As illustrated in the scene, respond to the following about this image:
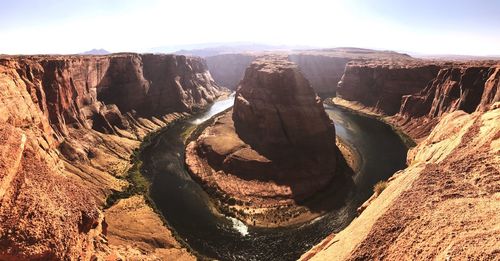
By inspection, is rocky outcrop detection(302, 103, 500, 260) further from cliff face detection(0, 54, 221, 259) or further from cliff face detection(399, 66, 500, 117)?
cliff face detection(399, 66, 500, 117)

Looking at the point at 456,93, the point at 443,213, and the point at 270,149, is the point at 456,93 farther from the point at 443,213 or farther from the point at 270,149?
the point at 443,213

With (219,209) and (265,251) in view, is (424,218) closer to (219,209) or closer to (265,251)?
(265,251)

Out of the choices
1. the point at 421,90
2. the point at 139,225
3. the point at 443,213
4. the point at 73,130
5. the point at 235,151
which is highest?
the point at 443,213

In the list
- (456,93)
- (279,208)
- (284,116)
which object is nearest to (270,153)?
(284,116)

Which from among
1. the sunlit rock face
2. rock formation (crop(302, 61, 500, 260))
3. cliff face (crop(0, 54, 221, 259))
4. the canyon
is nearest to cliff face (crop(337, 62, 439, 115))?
the canyon

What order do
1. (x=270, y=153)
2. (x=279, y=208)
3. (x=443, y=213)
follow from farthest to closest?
(x=270, y=153), (x=279, y=208), (x=443, y=213)

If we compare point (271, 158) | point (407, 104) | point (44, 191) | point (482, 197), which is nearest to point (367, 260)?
point (482, 197)

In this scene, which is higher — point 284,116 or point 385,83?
point 385,83
